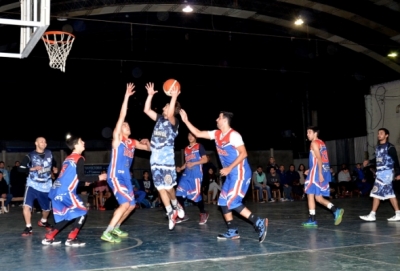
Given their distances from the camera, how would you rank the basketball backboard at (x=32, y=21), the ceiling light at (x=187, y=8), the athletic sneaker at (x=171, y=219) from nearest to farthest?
the basketball backboard at (x=32, y=21)
the athletic sneaker at (x=171, y=219)
the ceiling light at (x=187, y=8)

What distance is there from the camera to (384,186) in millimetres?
9711

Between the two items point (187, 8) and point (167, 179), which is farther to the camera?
point (187, 8)

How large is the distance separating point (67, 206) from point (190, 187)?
314 cm

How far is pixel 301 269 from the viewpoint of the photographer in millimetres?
5039

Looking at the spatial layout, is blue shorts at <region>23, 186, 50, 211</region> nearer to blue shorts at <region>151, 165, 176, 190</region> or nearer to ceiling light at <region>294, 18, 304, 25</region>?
blue shorts at <region>151, 165, 176, 190</region>

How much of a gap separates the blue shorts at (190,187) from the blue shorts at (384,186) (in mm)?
3395

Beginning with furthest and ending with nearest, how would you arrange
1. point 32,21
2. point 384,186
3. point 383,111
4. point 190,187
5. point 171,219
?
point 383,111 < point 190,187 < point 384,186 < point 171,219 < point 32,21

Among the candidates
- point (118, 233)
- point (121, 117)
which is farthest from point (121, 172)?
point (118, 233)

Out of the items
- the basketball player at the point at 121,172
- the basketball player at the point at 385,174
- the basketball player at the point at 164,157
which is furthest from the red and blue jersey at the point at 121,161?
the basketball player at the point at 385,174

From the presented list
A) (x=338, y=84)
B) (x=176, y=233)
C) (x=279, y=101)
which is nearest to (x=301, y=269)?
(x=176, y=233)

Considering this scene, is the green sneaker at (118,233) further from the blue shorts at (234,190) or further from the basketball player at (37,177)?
the blue shorts at (234,190)

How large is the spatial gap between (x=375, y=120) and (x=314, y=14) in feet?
19.6

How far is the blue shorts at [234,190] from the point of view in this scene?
23.8 ft

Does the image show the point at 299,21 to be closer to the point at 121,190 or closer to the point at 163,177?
the point at 163,177
